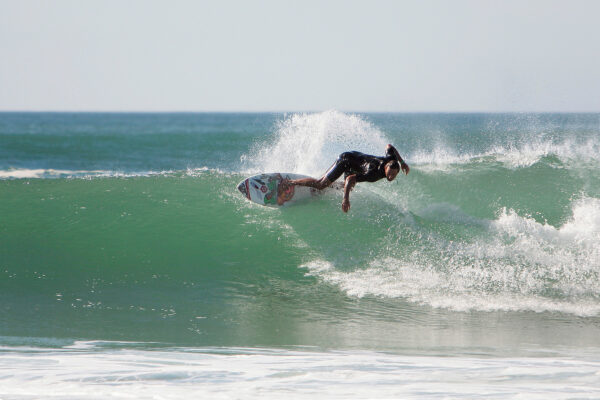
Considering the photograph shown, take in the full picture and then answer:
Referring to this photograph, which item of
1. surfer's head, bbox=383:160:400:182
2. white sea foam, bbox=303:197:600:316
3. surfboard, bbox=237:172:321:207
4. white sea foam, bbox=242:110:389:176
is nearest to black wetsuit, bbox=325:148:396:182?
surfer's head, bbox=383:160:400:182

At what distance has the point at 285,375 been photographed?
4.06 meters

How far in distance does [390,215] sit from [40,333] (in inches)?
174

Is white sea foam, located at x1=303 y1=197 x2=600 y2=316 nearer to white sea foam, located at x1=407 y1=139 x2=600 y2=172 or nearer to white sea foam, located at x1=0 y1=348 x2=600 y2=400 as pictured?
white sea foam, located at x1=0 y1=348 x2=600 y2=400

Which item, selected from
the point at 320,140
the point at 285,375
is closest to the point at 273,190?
the point at 320,140

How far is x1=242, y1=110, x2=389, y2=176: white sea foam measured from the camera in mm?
9703

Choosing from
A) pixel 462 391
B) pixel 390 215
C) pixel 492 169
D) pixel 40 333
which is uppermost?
pixel 492 169

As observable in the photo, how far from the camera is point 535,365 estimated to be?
4270 millimetres

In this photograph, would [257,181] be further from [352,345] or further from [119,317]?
[352,345]

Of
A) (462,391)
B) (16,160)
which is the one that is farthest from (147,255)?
(16,160)

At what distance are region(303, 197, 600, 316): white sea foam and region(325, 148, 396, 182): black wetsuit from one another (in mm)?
931

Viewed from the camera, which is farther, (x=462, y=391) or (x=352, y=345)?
(x=352, y=345)

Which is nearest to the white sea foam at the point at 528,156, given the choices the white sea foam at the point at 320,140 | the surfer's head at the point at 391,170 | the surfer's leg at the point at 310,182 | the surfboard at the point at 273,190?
the white sea foam at the point at 320,140

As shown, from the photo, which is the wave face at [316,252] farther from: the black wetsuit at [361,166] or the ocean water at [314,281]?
the black wetsuit at [361,166]

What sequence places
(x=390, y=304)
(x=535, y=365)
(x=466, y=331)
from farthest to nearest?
(x=390, y=304) → (x=466, y=331) → (x=535, y=365)
